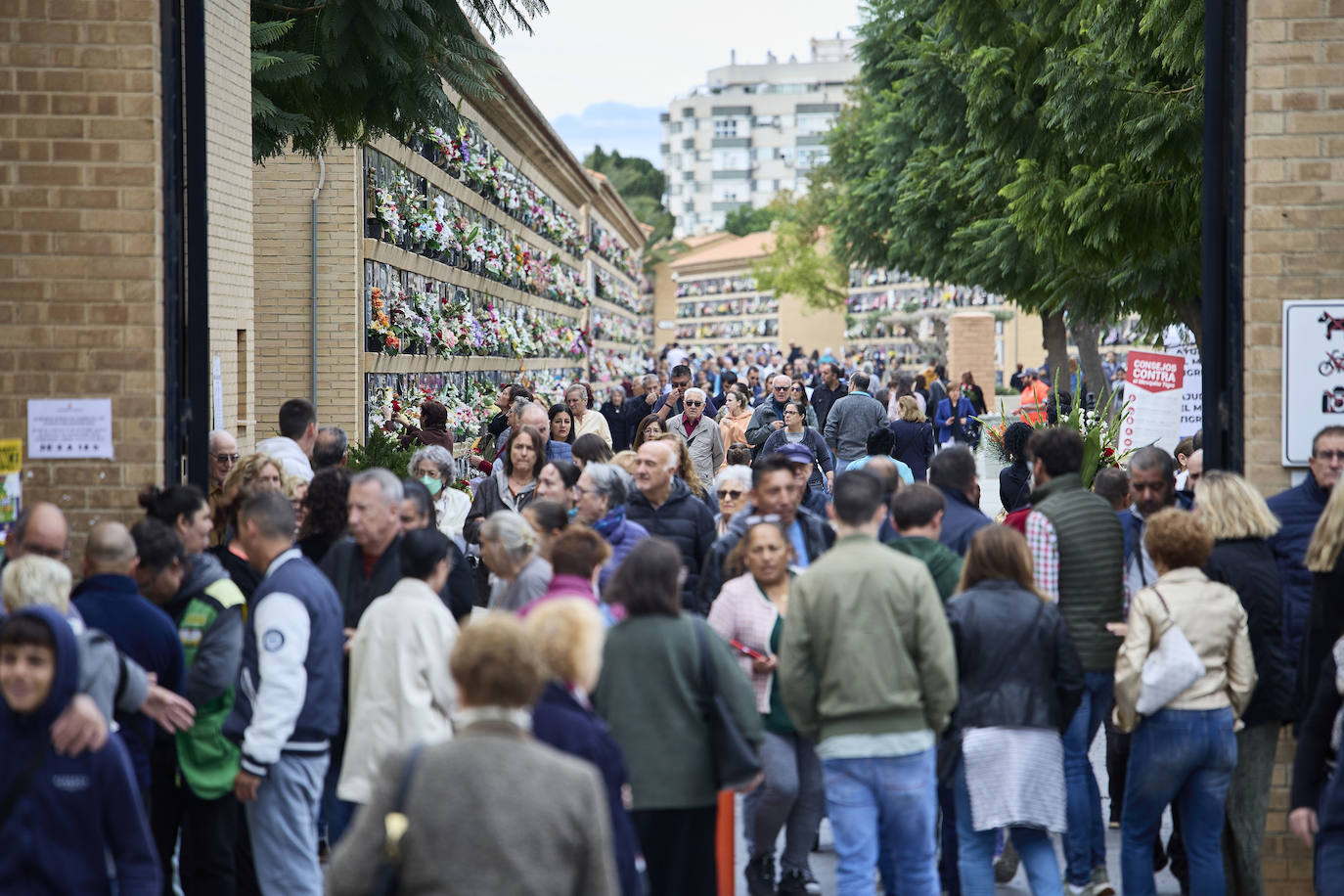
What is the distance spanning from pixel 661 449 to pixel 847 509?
2.48 meters

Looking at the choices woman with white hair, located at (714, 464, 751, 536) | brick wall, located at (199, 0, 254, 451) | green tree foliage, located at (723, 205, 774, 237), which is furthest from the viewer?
green tree foliage, located at (723, 205, 774, 237)

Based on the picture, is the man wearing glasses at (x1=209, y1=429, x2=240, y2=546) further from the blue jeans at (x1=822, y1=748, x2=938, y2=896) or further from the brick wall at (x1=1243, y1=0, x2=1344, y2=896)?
the brick wall at (x1=1243, y1=0, x2=1344, y2=896)

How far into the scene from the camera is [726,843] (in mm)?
6504

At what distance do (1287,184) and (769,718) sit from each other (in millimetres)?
3429

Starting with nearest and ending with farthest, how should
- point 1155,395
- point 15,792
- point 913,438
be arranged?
point 15,792 < point 1155,395 < point 913,438

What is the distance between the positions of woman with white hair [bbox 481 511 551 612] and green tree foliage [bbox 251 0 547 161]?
6876 millimetres

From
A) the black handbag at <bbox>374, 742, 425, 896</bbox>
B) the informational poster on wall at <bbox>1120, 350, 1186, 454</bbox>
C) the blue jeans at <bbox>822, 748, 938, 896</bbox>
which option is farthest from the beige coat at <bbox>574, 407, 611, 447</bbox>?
the black handbag at <bbox>374, 742, 425, 896</bbox>

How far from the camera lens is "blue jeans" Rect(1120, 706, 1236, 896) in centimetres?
650

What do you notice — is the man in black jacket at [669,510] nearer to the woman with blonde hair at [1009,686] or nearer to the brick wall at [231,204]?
the woman with blonde hair at [1009,686]

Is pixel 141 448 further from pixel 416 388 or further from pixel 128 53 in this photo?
pixel 416 388

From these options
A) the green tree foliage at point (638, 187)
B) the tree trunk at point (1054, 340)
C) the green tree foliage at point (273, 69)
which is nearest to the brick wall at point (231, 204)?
the green tree foliage at point (273, 69)

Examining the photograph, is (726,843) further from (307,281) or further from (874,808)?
(307,281)

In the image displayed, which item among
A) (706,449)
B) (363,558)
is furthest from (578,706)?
(706,449)

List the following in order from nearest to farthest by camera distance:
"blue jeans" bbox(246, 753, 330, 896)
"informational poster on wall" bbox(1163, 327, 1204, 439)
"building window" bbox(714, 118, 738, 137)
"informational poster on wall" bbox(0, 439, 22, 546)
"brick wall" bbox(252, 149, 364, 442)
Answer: "blue jeans" bbox(246, 753, 330, 896) < "informational poster on wall" bbox(0, 439, 22, 546) < "informational poster on wall" bbox(1163, 327, 1204, 439) < "brick wall" bbox(252, 149, 364, 442) < "building window" bbox(714, 118, 738, 137)
